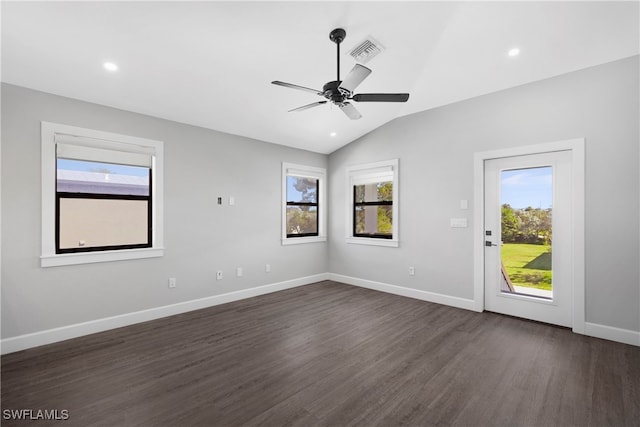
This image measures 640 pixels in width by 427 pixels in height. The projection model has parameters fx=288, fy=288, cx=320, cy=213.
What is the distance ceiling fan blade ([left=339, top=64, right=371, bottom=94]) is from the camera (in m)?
2.19

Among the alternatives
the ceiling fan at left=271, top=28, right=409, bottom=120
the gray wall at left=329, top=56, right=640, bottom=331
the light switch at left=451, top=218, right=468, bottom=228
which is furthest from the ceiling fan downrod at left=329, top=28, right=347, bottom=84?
the light switch at left=451, top=218, right=468, bottom=228

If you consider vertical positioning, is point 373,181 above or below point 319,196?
above

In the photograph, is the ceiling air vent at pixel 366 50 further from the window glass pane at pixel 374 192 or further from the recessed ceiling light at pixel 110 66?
the window glass pane at pixel 374 192

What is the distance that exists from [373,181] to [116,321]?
4.28 m

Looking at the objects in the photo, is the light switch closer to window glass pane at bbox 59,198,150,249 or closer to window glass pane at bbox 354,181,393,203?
window glass pane at bbox 354,181,393,203

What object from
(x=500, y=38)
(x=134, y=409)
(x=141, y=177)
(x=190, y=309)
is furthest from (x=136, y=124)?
(x=500, y=38)

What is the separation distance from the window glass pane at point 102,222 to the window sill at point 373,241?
11.1 feet

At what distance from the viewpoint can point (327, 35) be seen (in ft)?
8.75

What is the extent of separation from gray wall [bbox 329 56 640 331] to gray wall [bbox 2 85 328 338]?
1.46m

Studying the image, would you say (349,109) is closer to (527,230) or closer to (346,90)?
(346,90)

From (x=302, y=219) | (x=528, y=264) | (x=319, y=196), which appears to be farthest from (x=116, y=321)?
(x=528, y=264)

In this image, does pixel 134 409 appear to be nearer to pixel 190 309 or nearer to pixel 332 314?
pixel 190 309
